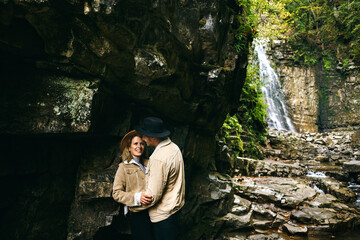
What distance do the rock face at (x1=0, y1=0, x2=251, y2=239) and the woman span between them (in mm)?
621

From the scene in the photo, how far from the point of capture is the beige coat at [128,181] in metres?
2.87

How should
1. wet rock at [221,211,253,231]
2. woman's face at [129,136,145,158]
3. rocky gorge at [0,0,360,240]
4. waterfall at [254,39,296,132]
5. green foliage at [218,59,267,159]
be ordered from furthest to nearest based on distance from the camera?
waterfall at [254,39,296,132], green foliage at [218,59,267,159], wet rock at [221,211,253,231], woman's face at [129,136,145,158], rocky gorge at [0,0,360,240]

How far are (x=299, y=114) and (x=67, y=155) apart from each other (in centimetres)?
2782

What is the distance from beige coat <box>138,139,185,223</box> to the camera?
2658 millimetres

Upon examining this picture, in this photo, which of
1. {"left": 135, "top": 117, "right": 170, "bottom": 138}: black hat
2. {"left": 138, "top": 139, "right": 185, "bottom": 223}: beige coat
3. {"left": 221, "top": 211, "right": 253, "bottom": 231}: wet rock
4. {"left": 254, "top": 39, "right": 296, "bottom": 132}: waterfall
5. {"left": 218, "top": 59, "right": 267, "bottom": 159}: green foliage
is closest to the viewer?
{"left": 138, "top": 139, "right": 185, "bottom": 223}: beige coat

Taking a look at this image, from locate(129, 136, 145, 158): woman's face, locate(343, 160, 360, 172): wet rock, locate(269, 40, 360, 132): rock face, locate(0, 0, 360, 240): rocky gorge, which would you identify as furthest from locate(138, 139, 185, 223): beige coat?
locate(269, 40, 360, 132): rock face

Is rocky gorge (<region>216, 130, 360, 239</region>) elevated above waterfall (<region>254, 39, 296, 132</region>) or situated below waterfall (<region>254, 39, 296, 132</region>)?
below

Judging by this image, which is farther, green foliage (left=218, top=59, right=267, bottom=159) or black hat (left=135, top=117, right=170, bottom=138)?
green foliage (left=218, top=59, right=267, bottom=159)

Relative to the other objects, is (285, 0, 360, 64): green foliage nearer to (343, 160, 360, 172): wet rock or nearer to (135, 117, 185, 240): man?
(343, 160, 360, 172): wet rock

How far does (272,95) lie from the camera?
25.6m

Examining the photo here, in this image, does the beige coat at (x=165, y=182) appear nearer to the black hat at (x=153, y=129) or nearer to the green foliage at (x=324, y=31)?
the black hat at (x=153, y=129)

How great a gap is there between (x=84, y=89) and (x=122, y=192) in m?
1.55

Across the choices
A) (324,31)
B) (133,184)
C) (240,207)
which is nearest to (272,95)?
(324,31)

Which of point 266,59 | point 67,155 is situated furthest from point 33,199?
point 266,59
